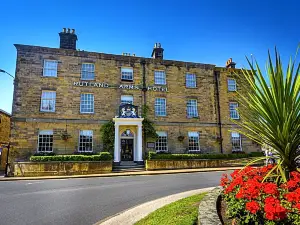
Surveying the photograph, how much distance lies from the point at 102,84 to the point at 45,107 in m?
5.19

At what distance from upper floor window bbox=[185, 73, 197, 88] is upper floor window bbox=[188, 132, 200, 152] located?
4909mm

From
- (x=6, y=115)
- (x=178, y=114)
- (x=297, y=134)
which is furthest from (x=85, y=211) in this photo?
(x=6, y=115)

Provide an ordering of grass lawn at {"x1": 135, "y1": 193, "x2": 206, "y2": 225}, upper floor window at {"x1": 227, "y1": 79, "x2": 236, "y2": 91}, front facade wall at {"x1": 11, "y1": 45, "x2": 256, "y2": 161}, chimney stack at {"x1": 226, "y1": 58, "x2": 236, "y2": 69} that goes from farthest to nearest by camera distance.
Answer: chimney stack at {"x1": 226, "y1": 58, "x2": 236, "y2": 69}, upper floor window at {"x1": 227, "y1": 79, "x2": 236, "y2": 91}, front facade wall at {"x1": 11, "y1": 45, "x2": 256, "y2": 161}, grass lawn at {"x1": 135, "y1": 193, "x2": 206, "y2": 225}

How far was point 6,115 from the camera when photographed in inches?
958

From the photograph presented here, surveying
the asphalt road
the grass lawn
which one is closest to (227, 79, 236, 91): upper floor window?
the asphalt road

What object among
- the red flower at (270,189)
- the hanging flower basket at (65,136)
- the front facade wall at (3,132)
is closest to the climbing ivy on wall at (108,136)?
the hanging flower basket at (65,136)

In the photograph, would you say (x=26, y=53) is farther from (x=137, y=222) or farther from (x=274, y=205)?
(x=274, y=205)

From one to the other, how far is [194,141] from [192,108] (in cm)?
330

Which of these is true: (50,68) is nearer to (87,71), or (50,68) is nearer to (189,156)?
(87,71)

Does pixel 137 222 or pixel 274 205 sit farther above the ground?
pixel 274 205

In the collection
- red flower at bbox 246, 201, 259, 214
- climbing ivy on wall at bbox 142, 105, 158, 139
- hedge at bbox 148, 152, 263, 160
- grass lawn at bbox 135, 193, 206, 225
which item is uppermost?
climbing ivy on wall at bbox 142, 105, 158, 139

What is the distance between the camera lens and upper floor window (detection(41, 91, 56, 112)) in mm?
18531

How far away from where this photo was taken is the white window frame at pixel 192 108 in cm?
2175

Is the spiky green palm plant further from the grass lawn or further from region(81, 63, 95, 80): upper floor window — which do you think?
region(81, 63, 95, 80): upper floor window
